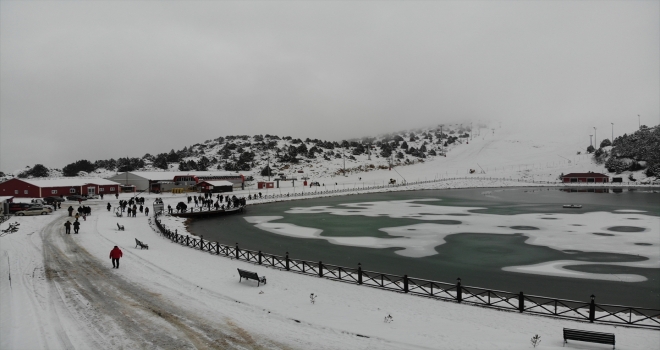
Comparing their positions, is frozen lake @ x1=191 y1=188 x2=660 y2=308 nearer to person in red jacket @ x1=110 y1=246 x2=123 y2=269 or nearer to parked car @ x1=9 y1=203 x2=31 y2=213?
person in red jacket @ x1=110 y1=246 x2=123 y2=269

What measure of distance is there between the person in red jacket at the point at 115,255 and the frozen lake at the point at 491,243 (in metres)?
12.2

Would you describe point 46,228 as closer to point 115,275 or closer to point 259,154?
→ point 115,275

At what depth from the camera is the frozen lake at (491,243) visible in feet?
76.8

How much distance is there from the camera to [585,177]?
419 ft

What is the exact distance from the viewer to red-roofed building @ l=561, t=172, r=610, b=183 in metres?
126

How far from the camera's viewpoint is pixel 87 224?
4216 cm

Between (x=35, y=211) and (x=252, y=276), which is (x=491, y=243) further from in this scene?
(x=35, y=211)

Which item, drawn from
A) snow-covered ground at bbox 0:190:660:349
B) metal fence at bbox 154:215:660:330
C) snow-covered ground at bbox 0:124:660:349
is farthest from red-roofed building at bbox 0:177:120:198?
metal fence at bbox 154:215:660:330

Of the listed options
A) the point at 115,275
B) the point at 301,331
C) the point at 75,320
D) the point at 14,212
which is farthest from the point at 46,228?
the point at 301,331

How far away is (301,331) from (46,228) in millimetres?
35765

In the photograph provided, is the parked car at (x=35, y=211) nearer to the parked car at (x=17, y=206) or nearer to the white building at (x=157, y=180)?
the parked car at (x=17, y=206)

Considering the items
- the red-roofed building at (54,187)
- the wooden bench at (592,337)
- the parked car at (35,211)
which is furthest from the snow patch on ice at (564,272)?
the red-roofed building at (54,187)

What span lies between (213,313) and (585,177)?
141497mm

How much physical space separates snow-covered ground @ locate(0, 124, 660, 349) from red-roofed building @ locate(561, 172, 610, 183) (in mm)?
132408
